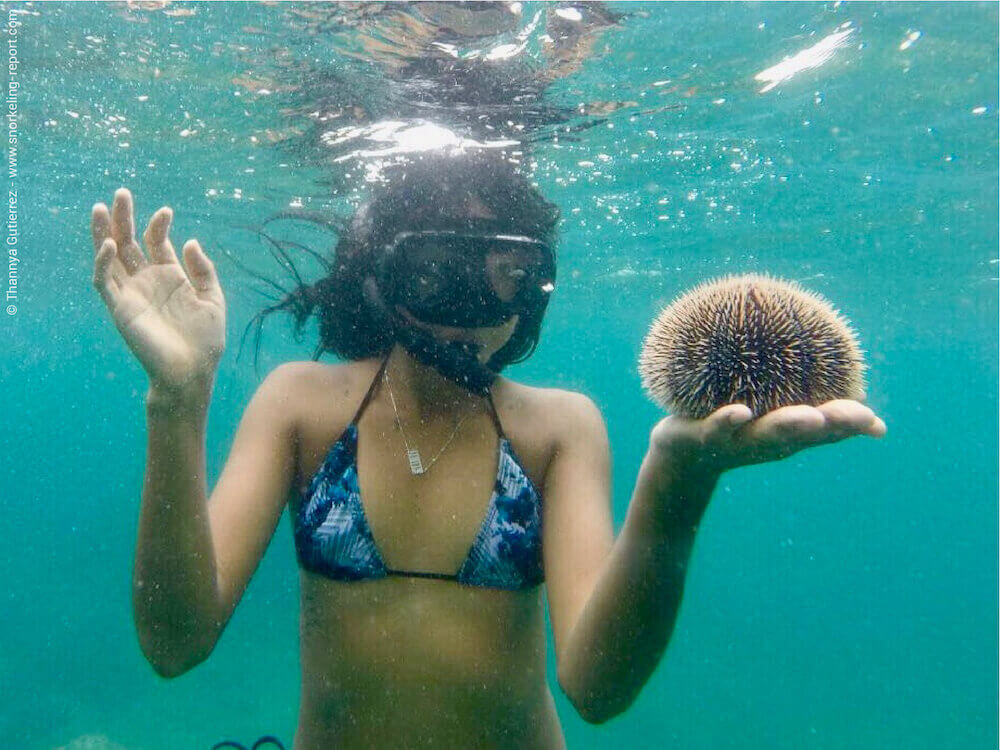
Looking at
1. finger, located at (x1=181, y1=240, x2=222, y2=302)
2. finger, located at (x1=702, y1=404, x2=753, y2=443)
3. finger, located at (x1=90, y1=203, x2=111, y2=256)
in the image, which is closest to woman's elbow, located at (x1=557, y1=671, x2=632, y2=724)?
finger, located at (x1=702, y1=404, x2=753, y2=443)

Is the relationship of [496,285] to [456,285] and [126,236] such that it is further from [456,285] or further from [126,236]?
[126,236]

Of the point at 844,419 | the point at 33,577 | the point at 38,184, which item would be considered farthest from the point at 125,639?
the point at 844,419

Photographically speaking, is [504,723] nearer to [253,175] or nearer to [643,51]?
[643,51]

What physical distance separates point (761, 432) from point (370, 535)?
1.87m

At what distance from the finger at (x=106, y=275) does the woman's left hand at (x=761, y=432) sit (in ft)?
6.02

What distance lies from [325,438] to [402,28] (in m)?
5.18

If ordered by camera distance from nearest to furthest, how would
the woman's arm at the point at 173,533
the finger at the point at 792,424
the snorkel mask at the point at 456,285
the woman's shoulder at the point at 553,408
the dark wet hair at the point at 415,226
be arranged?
the finger at the point at 792,424 < the woman's arm at the point at 173,533 < the snorkel mask at the point at 456,285 < the woman's shoulder at the point at 553,408 < the dark wet hair at the point at 415,226

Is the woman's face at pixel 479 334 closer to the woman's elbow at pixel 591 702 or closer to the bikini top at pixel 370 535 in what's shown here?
the bikini top at pixel 370 535

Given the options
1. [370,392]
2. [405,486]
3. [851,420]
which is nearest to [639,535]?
[851,420]

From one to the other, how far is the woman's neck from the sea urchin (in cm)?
129

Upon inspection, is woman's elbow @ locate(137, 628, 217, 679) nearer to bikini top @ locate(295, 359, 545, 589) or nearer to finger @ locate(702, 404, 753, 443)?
bikini top @ locate(295, 359, 545, 589)

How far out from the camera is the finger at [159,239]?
2.43 metres

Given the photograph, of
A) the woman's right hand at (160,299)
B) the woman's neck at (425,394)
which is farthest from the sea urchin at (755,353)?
the woman's right hand at (160,299)

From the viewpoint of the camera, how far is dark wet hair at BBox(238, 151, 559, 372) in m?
3.50
